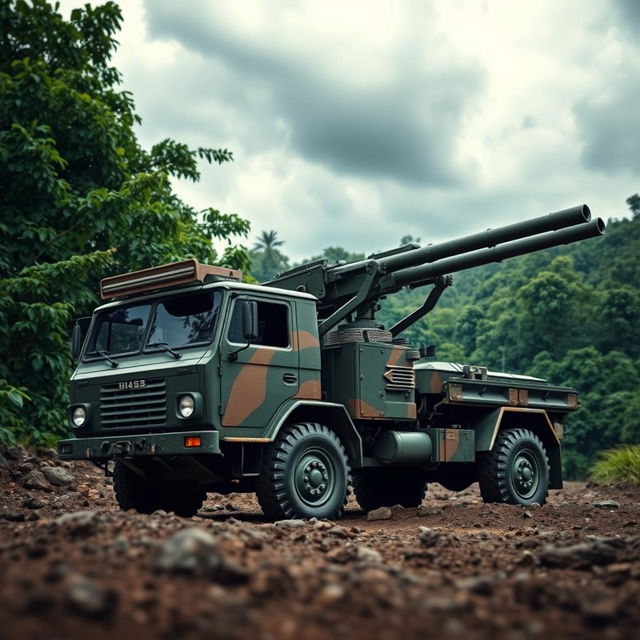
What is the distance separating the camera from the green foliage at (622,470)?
1686 centimetres

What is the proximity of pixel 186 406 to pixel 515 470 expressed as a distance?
544 centimetres

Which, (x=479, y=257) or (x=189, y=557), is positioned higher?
(x=479, y=257)

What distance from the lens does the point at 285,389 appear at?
912 cm

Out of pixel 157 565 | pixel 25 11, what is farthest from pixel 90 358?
pixel 25 11

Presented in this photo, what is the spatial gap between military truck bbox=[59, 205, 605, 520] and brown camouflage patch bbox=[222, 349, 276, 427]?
0.6 inches

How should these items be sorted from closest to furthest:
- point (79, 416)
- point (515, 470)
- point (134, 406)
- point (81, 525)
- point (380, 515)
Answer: point (81, 525) < point (134, 406) < point (79, 416) < point (380, 515) < point (515, 470)

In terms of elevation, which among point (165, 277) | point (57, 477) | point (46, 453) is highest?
point (165, 277)

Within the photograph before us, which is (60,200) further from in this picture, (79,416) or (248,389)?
(248,389)

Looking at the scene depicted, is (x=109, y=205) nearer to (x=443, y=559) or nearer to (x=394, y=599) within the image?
(x=443, y=559)

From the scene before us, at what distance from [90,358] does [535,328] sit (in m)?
38.0

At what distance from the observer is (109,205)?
44.6 ft

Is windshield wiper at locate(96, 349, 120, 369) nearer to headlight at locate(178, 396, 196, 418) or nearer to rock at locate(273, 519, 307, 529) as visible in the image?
headlight at locate(178, 396, 196, 418)

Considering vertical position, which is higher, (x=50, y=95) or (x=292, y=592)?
(x=50, y=95)

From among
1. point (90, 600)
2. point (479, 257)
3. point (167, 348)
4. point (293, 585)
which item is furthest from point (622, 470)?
point (90, 600)
